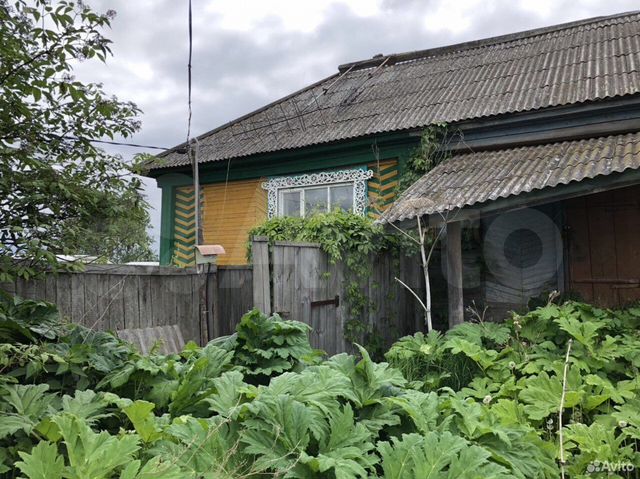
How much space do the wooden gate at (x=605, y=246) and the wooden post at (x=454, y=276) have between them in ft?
7.04

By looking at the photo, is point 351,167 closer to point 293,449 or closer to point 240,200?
point 240,200

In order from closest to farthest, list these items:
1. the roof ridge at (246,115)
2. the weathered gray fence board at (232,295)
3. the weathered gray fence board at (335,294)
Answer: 1. the weathered gray fence board at (335,294)
2. the weathered gray fence board at (232,295)
3. the roof ridge at (246,115)

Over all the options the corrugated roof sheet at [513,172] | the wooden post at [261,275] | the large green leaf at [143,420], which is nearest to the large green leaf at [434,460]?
the large green leaf at [143,420]

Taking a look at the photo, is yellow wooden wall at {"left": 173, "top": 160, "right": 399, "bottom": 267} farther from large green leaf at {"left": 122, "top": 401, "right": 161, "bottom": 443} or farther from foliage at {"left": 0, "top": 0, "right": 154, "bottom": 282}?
large green leaf at {"left": 122, "top": 401, "right": 161, "bottom": 443}

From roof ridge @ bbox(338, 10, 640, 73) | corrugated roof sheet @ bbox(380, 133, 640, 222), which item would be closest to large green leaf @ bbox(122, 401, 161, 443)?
corrugated roof sheet @ bbox(380, 133, 640, 222)

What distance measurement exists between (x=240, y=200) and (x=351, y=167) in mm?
2625

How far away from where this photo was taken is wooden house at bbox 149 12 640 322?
18.5 feet

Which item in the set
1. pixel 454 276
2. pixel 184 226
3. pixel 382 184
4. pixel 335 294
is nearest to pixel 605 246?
pixel 454 276

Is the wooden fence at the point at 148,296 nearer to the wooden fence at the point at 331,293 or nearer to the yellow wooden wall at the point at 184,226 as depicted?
the wooden fence at the point at 331,293

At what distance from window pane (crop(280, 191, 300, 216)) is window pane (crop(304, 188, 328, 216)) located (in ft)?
0.69

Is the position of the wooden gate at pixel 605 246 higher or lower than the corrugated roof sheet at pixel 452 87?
lower

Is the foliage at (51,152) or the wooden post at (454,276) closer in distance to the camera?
the foliage at (51,152)

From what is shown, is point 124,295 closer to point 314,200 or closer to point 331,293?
point 331,293

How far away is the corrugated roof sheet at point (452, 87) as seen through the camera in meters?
7.31
